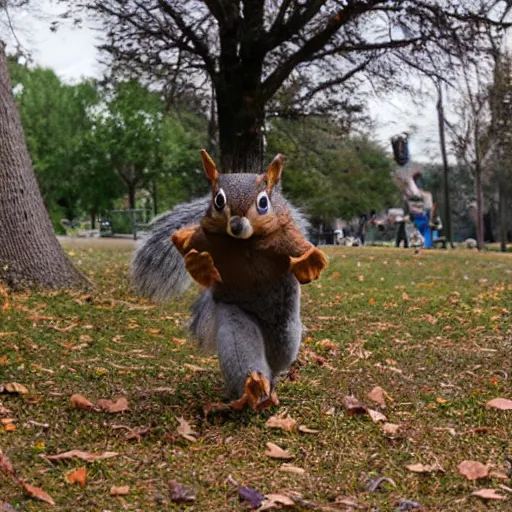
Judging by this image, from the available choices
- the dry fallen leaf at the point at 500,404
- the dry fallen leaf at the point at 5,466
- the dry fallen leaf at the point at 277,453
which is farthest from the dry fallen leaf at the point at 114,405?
the dry fallen leaf at the point at 500,404

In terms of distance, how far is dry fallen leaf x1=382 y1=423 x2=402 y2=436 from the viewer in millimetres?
3361

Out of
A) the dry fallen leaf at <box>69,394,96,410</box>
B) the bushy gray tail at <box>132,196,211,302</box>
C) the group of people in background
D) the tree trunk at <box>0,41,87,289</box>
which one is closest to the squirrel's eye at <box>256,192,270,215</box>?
the bushy gray tail at <box>132,196,211,302</box>

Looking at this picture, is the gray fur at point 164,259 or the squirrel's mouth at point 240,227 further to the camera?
the gray fur at point 164,259

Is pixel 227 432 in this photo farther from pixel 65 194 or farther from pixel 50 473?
pixel 65 194

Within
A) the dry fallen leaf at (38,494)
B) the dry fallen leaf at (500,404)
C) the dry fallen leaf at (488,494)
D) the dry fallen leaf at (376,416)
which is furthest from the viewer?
the dry fallen leaf at (500,404)

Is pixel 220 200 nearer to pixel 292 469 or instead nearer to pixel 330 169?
pixel 292 469

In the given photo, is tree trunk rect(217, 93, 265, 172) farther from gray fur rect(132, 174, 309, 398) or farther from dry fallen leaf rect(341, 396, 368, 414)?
dry fallen leaf rect(341, 396, 368, 414)

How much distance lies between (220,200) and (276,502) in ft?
4.27

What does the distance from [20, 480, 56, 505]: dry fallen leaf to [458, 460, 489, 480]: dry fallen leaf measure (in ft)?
5.17

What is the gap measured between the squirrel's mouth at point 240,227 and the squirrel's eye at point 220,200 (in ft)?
0.33

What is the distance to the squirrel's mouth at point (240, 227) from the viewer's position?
312 cm

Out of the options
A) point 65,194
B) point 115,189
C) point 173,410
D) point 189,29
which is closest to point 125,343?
point 173,410

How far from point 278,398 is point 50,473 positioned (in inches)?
53.7

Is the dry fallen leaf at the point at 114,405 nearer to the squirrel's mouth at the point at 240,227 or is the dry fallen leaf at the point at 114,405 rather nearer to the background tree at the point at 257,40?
the squirrel's mouth at the point at 240,227
